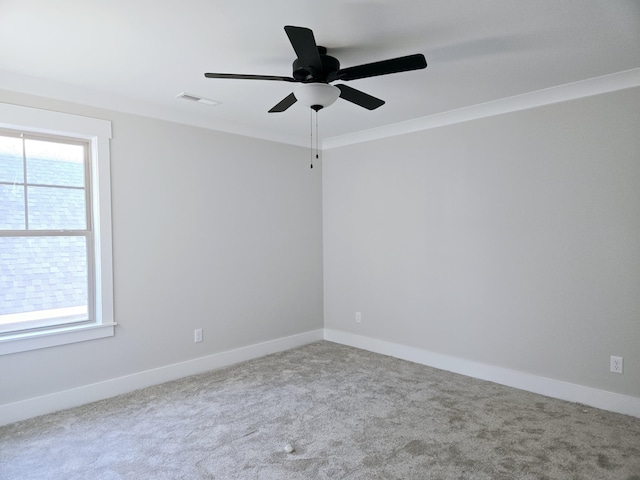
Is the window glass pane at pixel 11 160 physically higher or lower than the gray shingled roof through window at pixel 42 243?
higher

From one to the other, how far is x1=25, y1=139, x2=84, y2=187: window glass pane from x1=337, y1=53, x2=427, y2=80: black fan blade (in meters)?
2.38

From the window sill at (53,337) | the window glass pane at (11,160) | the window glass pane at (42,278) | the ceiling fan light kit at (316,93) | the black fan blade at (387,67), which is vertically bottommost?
the window sill at (53,337)

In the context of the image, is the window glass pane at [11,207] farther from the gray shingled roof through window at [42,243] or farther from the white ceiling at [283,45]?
the white ceiling at [283,45]

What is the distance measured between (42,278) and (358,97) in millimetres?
2781

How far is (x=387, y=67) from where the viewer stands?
2.20m

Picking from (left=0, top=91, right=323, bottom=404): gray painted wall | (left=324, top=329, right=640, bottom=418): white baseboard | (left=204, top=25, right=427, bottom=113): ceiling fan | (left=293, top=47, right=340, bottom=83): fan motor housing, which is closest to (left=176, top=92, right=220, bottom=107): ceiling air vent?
(left=0, top=91, right=323, bottom=404): gray painted wall

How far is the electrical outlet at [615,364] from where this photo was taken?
308cm

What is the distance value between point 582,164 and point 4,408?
4.75 metres

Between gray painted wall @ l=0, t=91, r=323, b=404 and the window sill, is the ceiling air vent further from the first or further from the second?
the window sill

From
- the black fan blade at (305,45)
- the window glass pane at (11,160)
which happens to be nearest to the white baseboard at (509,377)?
the black fan blade at (305,45)

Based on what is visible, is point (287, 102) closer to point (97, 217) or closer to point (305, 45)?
point (305, 45)

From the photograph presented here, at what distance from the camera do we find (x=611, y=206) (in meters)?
3.11

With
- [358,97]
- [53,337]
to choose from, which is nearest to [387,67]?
[358,97]

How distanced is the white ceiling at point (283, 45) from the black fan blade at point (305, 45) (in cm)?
22
